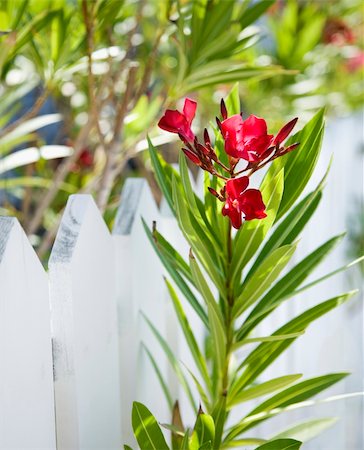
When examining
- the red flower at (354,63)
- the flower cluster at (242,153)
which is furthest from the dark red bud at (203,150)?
the red flower at (354,63)

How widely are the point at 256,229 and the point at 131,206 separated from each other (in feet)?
0.97

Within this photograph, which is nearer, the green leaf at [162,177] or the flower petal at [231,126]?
the flower petal at [231,126]

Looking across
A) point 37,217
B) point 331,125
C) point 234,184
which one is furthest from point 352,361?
point 234,184

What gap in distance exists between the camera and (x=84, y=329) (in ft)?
3.19

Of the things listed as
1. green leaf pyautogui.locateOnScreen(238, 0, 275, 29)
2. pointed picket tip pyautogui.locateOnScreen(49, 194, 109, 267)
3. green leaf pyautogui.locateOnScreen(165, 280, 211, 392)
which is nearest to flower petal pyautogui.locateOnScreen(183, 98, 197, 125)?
pointed picket tip pyautogui.locateOnScreen(49, 194, 109, 267)

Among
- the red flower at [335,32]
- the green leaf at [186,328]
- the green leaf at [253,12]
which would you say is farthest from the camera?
the red flower at [335,32]

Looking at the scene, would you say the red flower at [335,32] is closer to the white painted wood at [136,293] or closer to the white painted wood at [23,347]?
the white painted wood at [136,293]

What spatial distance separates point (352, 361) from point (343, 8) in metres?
1.38

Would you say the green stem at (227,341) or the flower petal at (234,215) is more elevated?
the flower petal at (234,215)

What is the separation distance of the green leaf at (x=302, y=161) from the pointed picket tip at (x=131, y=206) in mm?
280

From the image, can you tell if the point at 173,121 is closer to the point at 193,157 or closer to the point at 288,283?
the point at 193,157

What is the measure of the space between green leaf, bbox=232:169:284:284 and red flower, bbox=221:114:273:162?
80 millimetres

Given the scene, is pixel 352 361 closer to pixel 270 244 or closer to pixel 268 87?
pixel 268 87

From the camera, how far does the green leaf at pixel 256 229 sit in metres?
0.85
